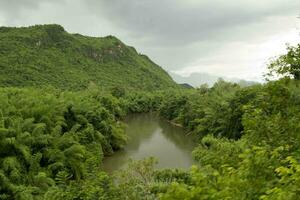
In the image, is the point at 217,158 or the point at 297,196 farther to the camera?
the point at 217,158

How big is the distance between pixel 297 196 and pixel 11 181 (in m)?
18.8

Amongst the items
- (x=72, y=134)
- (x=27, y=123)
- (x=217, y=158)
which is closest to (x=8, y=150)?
(x=27, y=123)

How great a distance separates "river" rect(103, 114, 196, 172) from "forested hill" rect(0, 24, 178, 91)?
1279 inches

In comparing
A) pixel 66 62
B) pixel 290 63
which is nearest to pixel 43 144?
pixel 290 63

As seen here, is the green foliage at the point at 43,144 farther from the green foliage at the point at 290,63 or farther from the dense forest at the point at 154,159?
the green foliage at the point at 290,63

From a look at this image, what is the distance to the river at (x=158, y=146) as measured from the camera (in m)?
36.5

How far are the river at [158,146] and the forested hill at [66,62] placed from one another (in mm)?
32480

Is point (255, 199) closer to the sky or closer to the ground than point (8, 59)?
closer to the ground

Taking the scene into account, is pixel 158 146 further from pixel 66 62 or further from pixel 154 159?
pixel 66 62

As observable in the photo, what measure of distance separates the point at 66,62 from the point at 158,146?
75740mm

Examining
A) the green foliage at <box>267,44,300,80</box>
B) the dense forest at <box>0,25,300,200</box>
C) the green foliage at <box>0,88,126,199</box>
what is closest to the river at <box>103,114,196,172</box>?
the dense forest at <box>0,25,300,200</box>

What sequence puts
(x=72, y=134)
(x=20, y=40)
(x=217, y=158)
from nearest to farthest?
1. (x=217, y=158)
2. (x=72, y=134)
3. (x=20, y=40)

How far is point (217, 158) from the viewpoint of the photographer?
441 inches

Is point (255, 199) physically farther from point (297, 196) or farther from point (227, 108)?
point (227, 108)
